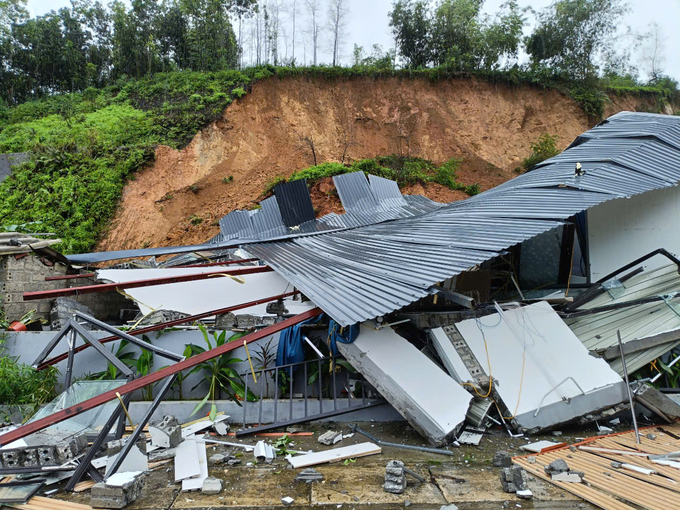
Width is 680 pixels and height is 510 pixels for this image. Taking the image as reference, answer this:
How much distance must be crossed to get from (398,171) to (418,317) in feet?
44.0

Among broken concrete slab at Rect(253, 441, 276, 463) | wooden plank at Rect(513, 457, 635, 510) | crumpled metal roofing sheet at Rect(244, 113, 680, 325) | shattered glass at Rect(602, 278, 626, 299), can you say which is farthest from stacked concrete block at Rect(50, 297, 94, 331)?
shattered glass at Rect(602, 278, 626, 299)

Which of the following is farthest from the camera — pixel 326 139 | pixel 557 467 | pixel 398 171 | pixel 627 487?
pixel 326 139

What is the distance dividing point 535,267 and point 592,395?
14.1ft

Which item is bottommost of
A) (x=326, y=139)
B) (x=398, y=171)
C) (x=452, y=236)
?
(x=452, y=236)

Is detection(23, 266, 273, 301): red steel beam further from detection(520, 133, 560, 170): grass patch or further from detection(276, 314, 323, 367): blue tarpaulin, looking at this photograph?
detection(520, 133, 560, 170): grass patch

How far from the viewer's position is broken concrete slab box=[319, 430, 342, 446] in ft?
16.0

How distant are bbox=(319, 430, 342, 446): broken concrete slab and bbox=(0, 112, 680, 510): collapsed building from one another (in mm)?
497

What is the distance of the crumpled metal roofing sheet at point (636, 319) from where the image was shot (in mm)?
5859

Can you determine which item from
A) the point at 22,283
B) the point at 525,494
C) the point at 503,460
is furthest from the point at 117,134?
the point at 525,494

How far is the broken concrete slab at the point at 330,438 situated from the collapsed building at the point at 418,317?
50 cm

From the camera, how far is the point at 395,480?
369 centimetres

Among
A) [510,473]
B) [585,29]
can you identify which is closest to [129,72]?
[585,29]

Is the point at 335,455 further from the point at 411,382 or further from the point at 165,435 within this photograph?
the point at 165,435

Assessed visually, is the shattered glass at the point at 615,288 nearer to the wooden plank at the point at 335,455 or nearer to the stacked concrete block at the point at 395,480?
the wooden plank at the point at 335,455
